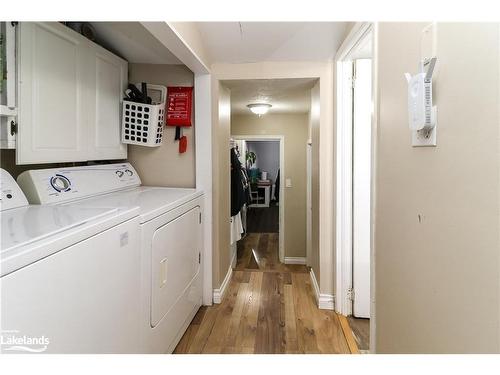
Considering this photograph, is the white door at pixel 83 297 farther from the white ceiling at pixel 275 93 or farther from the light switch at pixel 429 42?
the white ceiling at pixel 275 93

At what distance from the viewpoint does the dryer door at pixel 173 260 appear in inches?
63.9

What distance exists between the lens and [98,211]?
4.13 ft

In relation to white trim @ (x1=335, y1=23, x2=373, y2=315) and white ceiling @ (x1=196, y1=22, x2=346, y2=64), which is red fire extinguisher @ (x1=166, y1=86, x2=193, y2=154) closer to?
white ceiling @ (x1=196, y1=22, x2=346, y2=64)

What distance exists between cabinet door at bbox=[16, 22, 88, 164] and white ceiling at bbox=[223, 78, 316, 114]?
124 cm

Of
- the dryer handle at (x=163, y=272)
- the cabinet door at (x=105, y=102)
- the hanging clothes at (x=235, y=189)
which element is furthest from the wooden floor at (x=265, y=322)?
the cabinet door at (x=105, y=102)

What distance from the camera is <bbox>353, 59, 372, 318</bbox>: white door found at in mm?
2334

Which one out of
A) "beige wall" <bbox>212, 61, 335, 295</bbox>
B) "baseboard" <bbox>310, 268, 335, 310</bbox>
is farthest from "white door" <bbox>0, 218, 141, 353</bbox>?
"baseboard" <bbox>310, 268, 335, 310</bbox>

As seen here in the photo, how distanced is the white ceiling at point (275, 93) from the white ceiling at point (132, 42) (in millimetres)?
603

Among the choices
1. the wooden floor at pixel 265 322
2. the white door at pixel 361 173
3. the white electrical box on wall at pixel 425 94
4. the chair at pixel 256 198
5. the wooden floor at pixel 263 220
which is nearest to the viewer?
the white electrical box on wall at pixel 425 94

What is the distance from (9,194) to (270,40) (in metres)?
1.87

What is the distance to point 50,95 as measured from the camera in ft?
5.09
